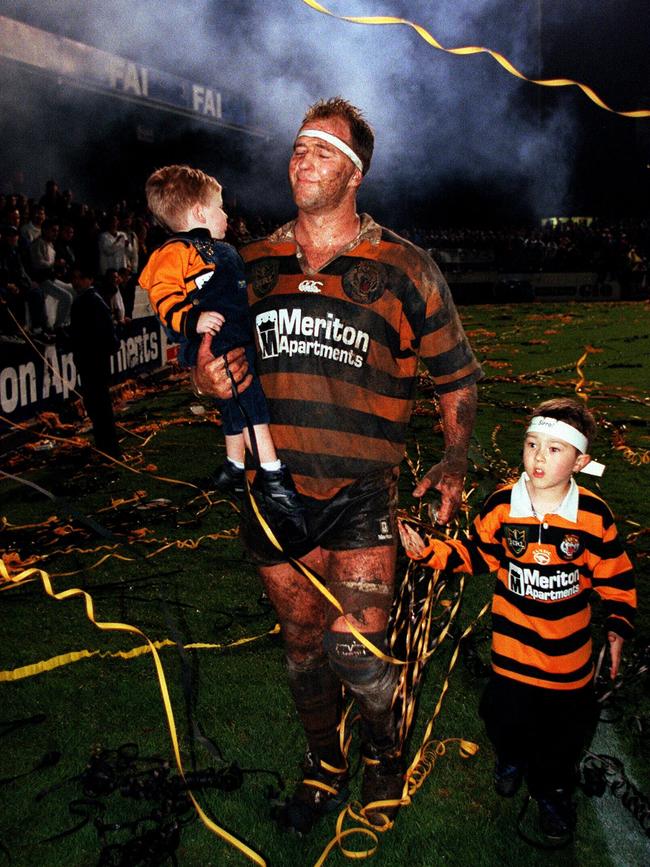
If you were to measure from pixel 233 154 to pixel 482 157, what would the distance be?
20774 mm

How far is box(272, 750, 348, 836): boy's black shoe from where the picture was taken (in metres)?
3.34

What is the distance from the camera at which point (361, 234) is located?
308 cm

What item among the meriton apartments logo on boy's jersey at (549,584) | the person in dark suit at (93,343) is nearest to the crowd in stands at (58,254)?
the person in dark suit at (93,343)

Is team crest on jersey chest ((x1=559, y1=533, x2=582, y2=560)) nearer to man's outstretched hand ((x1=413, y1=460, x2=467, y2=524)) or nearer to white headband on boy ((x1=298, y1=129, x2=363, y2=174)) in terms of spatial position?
man's outstretched hand ((x1=413, y1=460, x2=467, y2=524))

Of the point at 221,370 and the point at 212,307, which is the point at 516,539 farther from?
the point at 212,307

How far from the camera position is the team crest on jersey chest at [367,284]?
298 centimetres

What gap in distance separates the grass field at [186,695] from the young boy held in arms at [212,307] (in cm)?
65

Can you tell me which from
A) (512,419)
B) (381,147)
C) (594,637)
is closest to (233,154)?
(381,147)

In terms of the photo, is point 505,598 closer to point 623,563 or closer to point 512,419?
point 623,563

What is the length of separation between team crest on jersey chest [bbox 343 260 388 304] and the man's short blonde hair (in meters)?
0.84

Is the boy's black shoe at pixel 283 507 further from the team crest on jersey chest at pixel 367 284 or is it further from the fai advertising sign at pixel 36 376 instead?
the fai advertising sign at pixel 36 376

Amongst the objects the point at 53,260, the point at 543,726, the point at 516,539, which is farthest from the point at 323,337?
the point at 53,260

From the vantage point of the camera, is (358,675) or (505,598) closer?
(358,675)

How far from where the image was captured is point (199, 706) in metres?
4.30
